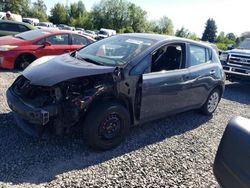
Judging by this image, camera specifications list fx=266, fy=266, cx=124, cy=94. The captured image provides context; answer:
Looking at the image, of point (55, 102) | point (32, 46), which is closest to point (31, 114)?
point (55, 102)

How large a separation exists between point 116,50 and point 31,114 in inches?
71.6

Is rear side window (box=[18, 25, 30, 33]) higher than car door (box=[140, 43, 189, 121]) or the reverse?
higher

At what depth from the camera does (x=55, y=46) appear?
8.48 m

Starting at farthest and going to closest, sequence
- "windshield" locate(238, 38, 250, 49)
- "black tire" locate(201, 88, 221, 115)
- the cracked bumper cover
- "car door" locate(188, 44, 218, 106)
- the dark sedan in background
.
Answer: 1. the dark sedan in background
2. "windshield" locate(238, 38, 250, 49)
3. "black tire" locate(201, 88, 221, 115)
4. "car door" locate(188, 44, 218, 106)
5. the cracked bumper cover

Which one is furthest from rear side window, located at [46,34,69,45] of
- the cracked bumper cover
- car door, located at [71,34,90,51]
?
the cracked bumper cover

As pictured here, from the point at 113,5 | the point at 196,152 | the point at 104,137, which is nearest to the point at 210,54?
the point at 196,152

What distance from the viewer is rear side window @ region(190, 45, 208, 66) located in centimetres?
508

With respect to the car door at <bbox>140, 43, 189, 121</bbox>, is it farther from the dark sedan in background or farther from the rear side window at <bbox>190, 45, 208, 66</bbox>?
the dark sedan in background

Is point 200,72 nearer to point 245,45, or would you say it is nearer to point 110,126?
point 110,126

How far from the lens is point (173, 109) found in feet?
15.8

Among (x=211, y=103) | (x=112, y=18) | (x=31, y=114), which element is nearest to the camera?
(x=31, y=114)

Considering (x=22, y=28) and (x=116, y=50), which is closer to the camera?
(x=116, y=50)

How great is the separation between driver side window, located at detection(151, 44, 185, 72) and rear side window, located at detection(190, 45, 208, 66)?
28 centimetres

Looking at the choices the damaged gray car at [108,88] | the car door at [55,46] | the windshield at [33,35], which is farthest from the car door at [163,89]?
the windshield at [33,35]
